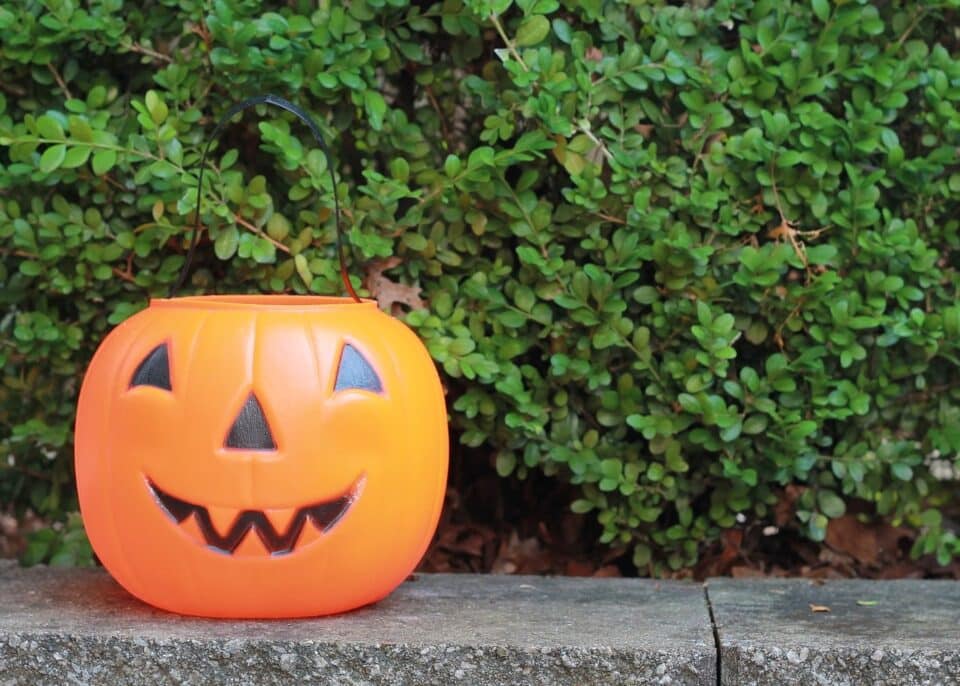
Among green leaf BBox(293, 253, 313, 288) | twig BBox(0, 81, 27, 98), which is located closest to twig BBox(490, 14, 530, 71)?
green leaf BBox(293, 253, 313, 288)

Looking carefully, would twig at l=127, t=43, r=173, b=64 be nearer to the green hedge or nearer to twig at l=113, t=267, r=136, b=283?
the green hedge

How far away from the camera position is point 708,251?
2.89 meters

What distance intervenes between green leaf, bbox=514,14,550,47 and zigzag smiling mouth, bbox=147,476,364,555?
1.10 meters

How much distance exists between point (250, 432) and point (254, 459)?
0.05 meters

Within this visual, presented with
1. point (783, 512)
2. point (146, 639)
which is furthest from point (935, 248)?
point (146, 639)

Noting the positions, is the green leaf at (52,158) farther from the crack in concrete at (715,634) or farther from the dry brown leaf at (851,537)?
the dry brown leaf at (851,537)

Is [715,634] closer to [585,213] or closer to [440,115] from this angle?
[585,213]

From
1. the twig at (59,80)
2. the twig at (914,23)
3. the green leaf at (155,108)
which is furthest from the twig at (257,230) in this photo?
the twig at (914,23)

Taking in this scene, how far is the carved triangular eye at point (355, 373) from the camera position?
243 cm

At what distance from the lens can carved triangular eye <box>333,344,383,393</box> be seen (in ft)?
7.98

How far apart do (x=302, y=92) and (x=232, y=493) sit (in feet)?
3.53

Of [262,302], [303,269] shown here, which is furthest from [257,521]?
[303,269]

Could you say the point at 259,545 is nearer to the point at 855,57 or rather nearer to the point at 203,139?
the point at 203,139

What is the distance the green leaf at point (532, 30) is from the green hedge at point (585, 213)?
0.4 inches
